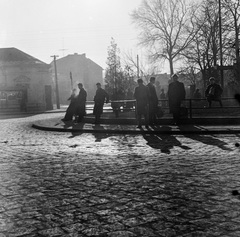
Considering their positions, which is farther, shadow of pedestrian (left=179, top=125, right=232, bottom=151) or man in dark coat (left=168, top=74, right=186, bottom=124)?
man in dark coat (left=168, top=74, right=186, bottom=124)

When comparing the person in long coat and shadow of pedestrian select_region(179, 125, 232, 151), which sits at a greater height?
the person in long coat

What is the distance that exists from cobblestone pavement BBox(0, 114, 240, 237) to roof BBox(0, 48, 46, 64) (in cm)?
4582

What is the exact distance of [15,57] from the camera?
53.9 m

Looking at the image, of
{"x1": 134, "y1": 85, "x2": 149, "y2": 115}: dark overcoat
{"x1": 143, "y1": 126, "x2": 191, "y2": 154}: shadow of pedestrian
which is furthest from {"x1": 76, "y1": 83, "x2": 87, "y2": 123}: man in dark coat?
{"x1": 143, "y1": 126, "x2": 191, "y2": 154}: shadow of pedestrian

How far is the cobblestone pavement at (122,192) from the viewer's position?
11.4ft

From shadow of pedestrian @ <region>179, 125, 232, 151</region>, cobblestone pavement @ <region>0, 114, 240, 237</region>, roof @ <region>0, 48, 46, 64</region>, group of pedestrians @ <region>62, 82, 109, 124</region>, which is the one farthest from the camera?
roof @ <region>0, 48, 46, 64</region>

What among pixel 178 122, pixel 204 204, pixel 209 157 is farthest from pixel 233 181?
pixel 178 122

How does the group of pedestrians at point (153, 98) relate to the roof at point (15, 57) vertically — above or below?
below

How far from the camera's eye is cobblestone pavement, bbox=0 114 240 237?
3.47 m

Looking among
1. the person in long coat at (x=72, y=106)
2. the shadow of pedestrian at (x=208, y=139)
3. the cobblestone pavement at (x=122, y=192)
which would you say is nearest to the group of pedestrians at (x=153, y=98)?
the shadow of pedestrian at (x=208, y=139)

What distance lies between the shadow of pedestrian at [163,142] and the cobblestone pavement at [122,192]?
136mm

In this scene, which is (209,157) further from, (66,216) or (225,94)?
(225,94)

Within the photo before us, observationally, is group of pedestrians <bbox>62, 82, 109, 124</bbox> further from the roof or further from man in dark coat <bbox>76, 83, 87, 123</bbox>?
the roof

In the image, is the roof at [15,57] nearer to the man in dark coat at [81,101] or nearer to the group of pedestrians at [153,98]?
the man in dark coat at [81,101]
